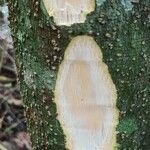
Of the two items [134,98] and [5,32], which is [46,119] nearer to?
[134,98]

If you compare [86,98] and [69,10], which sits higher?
[69,10]

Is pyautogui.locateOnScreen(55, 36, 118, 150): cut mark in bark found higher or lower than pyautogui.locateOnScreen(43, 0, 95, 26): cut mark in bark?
lower

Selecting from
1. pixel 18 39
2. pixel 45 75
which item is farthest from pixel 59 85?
pixel 18 39
